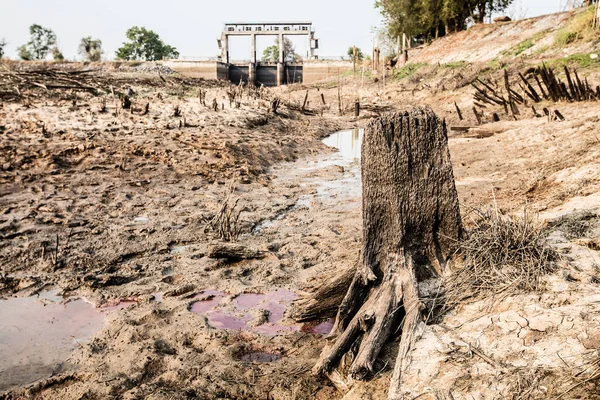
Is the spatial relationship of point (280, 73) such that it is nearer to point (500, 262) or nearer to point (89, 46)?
point (89, 46)

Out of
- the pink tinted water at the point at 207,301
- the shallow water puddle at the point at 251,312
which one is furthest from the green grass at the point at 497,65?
the pink tinted water at the point at 207,301

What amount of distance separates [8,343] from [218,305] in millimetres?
1709

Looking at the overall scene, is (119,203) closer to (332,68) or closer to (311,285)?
(311,285)

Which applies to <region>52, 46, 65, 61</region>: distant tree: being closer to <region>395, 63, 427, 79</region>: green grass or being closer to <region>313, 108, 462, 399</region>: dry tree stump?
<region>395, 63, 427, 79</region>: green grass

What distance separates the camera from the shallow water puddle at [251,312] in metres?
4.30

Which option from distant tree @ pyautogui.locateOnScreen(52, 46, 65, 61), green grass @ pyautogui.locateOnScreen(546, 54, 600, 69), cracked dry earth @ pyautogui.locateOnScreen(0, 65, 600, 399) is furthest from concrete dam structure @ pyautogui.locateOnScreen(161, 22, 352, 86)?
cracked dry earth @ pyautogui.locateOnScreen(0, 65, 600, 399)

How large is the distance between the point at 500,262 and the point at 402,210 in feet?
2.61

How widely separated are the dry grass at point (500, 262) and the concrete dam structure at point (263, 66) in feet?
142

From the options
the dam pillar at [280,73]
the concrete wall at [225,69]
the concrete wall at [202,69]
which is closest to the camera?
the concrete wall at [225,69]

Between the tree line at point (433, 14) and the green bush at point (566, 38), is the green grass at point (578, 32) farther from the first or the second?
the tree line at point (433, 14)

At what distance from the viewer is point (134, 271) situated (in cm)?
544

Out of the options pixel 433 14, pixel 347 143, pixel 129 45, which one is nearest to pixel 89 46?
pixel 129 45

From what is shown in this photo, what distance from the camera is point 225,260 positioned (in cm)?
571

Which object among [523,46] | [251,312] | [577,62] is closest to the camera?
[251,312]
